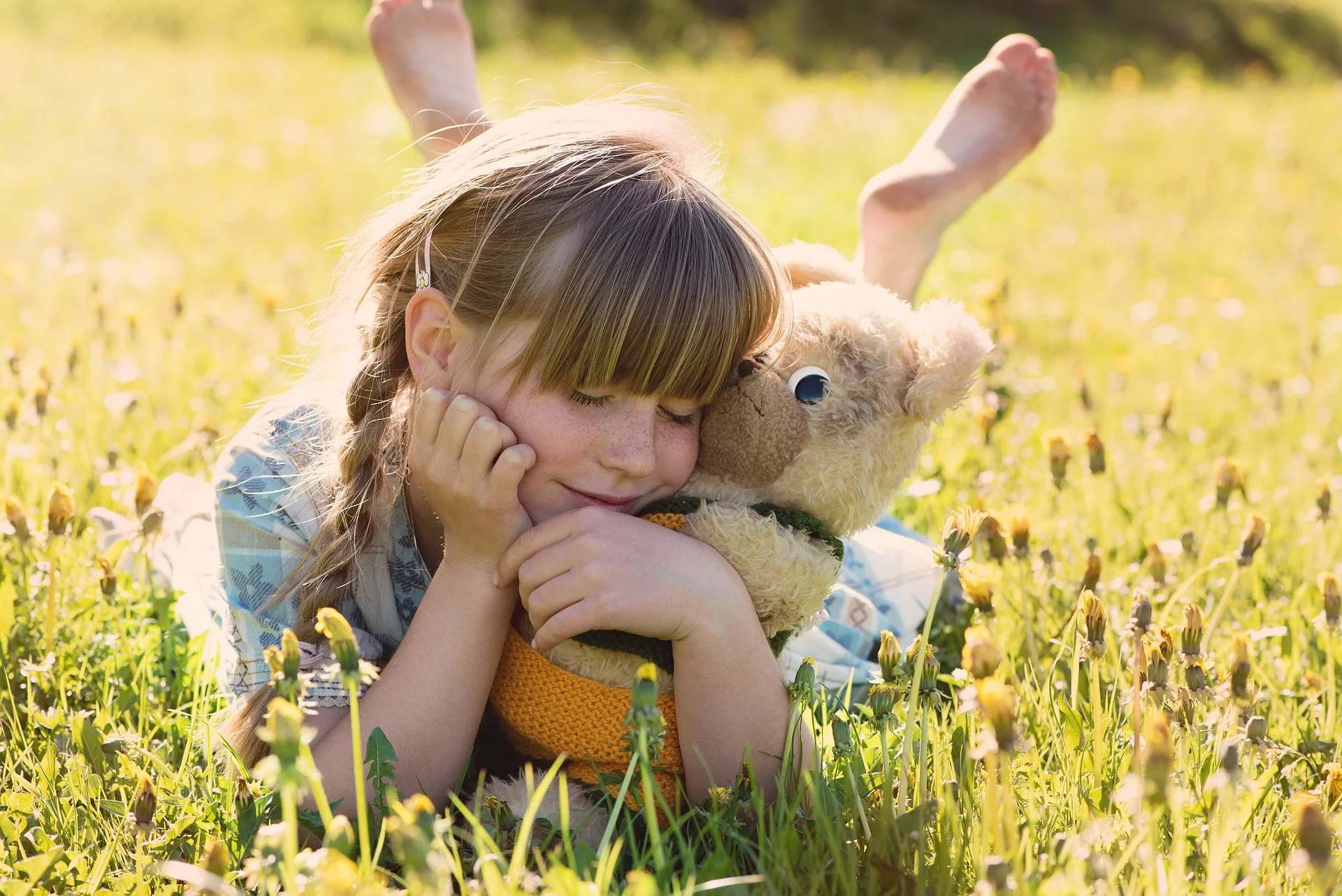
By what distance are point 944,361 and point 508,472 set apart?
0.52 m

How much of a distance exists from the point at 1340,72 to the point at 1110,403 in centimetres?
1073

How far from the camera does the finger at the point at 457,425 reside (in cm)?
149

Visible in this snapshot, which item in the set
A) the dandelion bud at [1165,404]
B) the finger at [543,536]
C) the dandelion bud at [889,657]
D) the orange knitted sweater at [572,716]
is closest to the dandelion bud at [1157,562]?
the dandelion bud at [1165,404]

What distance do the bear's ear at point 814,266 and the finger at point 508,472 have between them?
494 millimetres

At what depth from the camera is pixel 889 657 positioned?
4.47 feet

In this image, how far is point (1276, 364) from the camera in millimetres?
3531

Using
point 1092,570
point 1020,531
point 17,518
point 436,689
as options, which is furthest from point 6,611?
point 1092,570

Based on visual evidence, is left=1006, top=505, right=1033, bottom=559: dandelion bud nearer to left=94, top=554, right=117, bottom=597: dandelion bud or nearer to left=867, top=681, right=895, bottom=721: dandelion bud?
left=867, top=681, right=895, bottom=721: dandelion bud

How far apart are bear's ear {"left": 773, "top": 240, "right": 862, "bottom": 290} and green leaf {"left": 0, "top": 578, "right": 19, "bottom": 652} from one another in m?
1.27

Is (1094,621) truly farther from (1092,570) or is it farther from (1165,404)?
(1165,404)

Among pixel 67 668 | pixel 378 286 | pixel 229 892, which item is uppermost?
pixel 378 286

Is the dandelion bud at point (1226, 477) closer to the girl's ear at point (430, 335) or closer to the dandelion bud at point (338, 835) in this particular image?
the girl's ear at point (430, 335)

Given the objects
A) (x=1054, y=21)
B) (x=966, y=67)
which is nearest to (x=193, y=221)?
(x=966, y=67)

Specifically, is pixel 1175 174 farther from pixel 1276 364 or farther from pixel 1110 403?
pixel 1110 403
